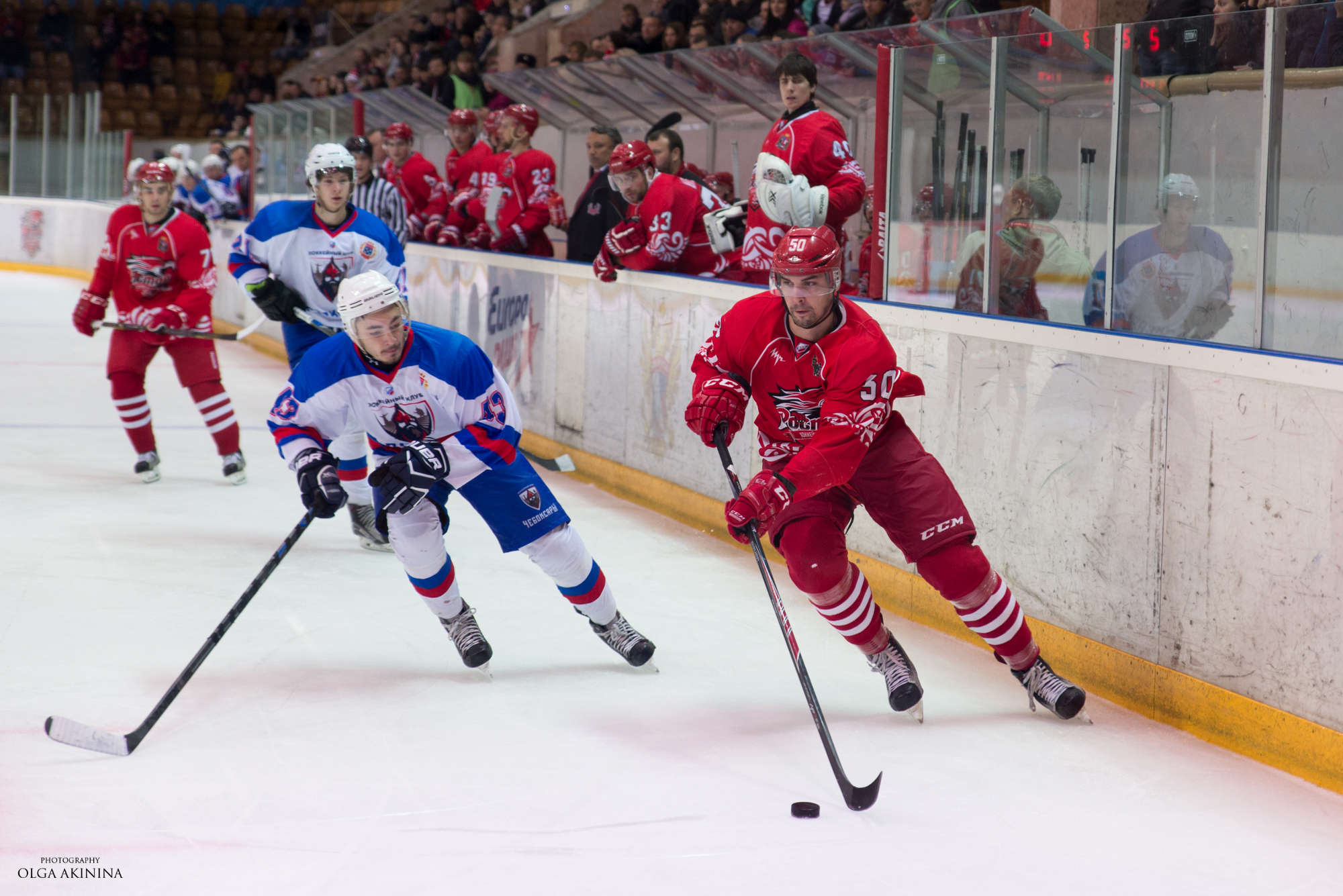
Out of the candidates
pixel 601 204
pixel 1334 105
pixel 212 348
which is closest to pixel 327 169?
pixel 212 348

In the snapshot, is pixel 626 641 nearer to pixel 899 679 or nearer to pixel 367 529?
pixel 899 679

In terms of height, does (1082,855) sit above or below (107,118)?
below

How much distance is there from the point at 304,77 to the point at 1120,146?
632 inches

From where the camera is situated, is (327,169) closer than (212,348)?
Yes

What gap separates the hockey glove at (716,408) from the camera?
304 cm

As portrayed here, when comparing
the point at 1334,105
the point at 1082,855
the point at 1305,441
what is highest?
the point at 1334,105

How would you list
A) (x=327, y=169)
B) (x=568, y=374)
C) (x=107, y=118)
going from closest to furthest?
1. (x=327, y=169)
2. (x=568, y=374)
3. (x=107, y=118)

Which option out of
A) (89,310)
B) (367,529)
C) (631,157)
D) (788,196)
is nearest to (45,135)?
(89,310)

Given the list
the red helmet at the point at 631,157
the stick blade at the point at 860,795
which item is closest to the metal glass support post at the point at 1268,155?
the stick blade at the point at 860,795

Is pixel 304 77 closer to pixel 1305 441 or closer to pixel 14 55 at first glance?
pixel 14 55

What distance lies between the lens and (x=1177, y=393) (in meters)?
3.07

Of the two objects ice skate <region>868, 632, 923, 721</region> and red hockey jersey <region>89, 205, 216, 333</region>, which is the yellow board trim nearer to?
ice skate <region>868, 632, 923, 721</region>

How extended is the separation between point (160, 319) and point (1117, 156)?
3831mm

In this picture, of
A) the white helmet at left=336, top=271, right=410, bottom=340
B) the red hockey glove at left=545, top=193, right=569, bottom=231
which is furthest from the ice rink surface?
the red hockey glove at left=545, top=193, right=569, bottom=231
